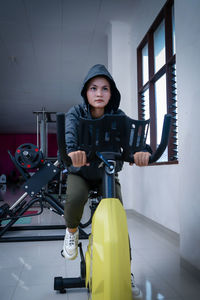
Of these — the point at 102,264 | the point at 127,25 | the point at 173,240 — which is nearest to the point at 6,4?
the point at 127,25

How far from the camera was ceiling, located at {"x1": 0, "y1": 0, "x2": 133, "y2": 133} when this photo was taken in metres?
3.78

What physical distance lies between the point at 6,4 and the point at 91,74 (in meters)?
3.24

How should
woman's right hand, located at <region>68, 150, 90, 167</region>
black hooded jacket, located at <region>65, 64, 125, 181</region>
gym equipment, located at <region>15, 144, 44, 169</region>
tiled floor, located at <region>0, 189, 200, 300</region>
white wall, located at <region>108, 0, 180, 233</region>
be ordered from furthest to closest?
white wall, located at <region>108, 0, 180, 233</region> < gym equipment, located at <region>15, 144, 44, 169</region> < tiled floor, located at <region>0, 189, 200, 300</region> < black hooded jacket, located at <region>65, 64, 125, 181</region> < woman's right hand, located at <region>68, 150, 90, 167</region>

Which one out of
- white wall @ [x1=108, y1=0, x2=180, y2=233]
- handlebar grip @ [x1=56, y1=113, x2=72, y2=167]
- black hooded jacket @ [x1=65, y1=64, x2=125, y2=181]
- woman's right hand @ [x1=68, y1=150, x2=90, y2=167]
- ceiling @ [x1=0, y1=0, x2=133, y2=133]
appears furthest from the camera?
ceiling @ [x1=0, y1=0, x2=133, y2=133]

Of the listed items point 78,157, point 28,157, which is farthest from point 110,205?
point 28,157

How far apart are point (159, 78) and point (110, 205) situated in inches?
106

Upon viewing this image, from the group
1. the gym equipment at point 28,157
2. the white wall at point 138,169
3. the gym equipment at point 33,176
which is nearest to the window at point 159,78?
the white wall at point 138,169

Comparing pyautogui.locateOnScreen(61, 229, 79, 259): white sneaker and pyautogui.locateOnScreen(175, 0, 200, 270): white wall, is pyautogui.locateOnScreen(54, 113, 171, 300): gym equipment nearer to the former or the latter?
pyautogui.locateOnScreen(61, 229, 79, 259): white sneaker

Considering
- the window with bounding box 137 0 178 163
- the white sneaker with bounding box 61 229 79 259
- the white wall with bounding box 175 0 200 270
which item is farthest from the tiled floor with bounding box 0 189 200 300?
the window with bounding box 137 0 178 163

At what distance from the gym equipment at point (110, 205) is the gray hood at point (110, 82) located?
367mm

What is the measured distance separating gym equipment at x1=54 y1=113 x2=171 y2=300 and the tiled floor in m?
0.76

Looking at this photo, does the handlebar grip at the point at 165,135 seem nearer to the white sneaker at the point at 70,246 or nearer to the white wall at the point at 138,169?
the white sneaker at the point at 70,246

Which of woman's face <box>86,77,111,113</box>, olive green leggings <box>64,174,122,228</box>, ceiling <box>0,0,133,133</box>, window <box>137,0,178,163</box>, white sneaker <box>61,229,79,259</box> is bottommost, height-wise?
white sneaker <box>61,229,79,259</box>

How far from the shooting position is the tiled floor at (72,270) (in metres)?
1.49
